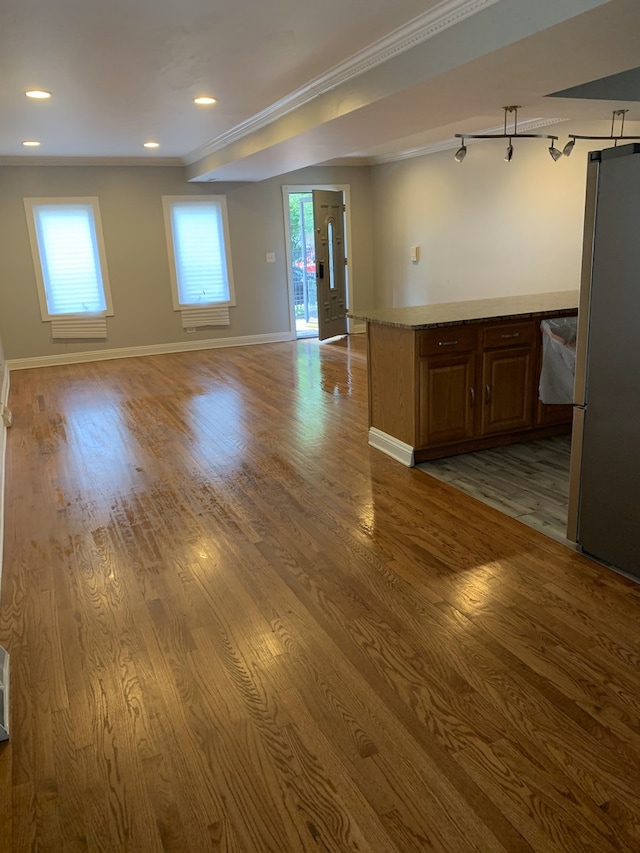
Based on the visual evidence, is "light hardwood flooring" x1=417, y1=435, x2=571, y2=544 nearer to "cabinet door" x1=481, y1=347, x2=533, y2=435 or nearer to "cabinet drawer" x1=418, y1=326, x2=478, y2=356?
"cabinet door" x1=481, y1=347, x2=533, y2=435

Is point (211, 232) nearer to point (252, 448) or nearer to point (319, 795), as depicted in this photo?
point (252, 448)

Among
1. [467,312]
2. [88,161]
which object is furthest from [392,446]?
[88,161]

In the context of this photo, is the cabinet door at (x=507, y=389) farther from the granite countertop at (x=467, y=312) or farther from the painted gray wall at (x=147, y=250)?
the painted gray wall at (x=147, y=250)

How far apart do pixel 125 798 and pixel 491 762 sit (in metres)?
1.02

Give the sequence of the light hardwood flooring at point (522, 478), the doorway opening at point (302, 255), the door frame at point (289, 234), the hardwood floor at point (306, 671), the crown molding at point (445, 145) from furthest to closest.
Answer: the doorway opening at point (302, 255)
the door frame at point (289, 234)
the crown molding at point (445, 145)
the light hardwood flooring at point (522, 478)
the hardwood floor at point (306, 671)

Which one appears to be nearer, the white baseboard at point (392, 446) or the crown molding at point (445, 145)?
the white baseboard at point (392, 446)

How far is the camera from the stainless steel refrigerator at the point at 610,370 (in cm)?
237

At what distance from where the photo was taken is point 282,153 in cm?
578

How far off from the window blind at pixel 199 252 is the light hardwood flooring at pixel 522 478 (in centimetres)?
552

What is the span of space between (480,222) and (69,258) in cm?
506

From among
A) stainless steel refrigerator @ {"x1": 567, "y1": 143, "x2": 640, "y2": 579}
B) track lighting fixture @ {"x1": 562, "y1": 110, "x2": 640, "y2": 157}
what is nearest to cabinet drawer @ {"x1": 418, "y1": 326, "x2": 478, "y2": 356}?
stainless steel refrigerator @ {"x1": 567, "y1": 143, "x2": 640, "y2": 579}

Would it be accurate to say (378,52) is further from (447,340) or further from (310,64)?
(447,340)

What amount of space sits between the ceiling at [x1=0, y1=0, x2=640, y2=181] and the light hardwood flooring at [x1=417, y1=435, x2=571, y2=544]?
7.17 feet

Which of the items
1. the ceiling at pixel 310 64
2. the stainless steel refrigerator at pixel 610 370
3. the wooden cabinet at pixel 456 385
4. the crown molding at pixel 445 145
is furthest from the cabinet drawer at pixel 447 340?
the crown molding at pixel 445 145
